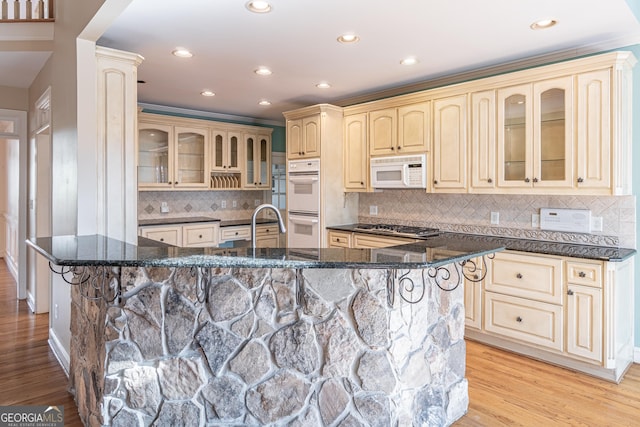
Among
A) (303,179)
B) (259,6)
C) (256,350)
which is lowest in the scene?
(256,350)

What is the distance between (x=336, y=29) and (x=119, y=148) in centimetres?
181

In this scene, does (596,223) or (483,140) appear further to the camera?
(483,140)

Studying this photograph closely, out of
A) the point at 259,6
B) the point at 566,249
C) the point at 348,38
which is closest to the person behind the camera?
the point at 259,6

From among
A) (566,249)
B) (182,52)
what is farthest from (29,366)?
(566,249)

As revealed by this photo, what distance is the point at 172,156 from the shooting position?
18.1ft

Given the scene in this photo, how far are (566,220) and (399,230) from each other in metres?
1.62

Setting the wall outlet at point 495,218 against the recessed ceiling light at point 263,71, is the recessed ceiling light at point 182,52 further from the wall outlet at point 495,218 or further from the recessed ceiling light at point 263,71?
the wall outlet at point 495,218

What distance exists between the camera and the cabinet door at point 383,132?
15.1 ft

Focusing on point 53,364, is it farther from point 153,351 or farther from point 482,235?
point 482,235

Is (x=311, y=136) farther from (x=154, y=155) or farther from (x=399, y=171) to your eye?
(x=154, y=155)

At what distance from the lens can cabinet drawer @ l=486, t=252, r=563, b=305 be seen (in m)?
3.28

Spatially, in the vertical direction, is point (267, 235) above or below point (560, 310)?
above

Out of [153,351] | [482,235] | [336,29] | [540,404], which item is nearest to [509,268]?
[482,235]

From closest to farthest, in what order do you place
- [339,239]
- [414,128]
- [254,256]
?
[254,256] → [414,128] → [339,239]
